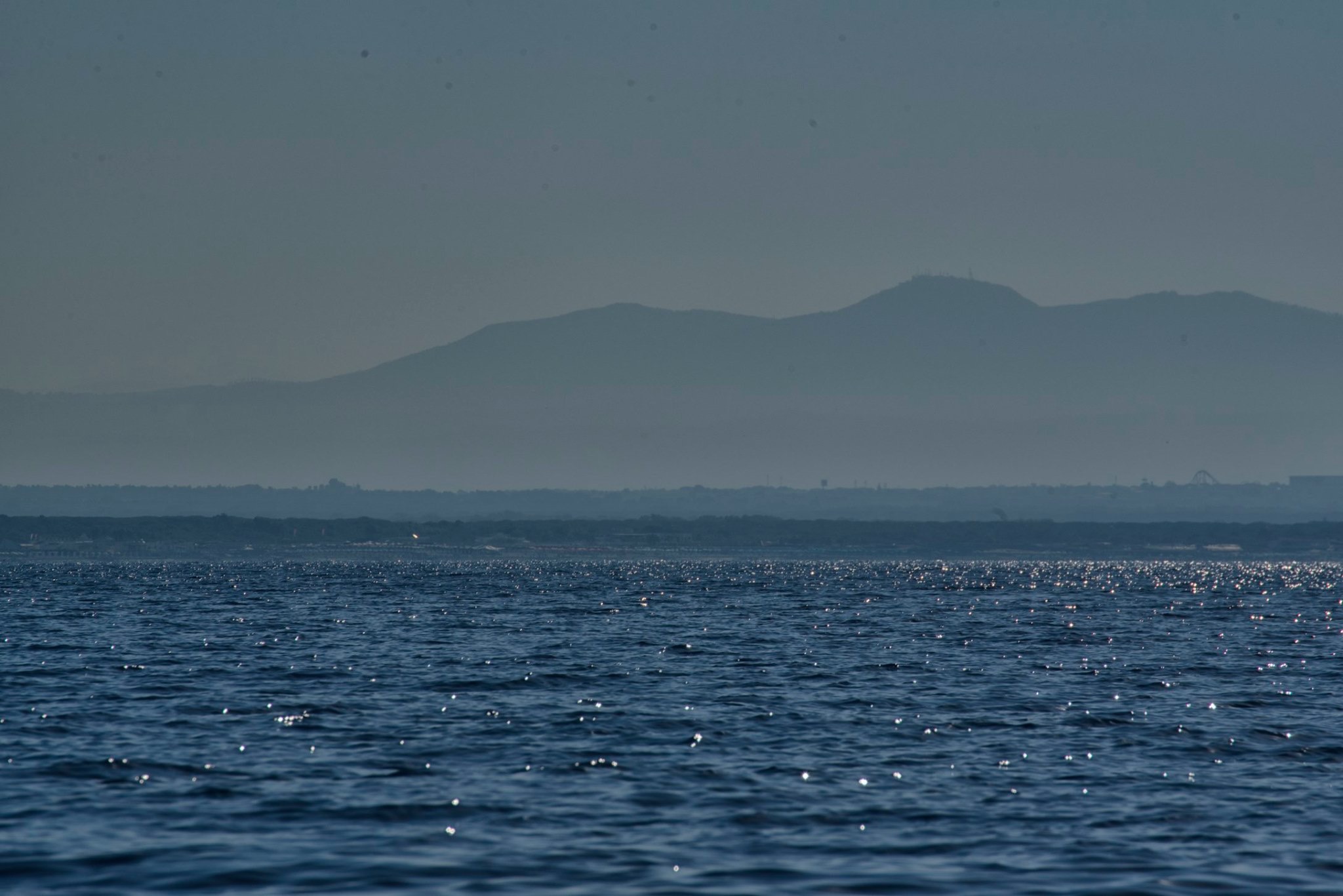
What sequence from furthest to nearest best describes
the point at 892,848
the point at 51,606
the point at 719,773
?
the point at 51,606 < the point at 719,773 < the point at 892,848

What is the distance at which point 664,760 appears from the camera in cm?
3347

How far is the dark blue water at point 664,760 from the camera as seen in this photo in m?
24.3

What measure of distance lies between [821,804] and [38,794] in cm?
1337

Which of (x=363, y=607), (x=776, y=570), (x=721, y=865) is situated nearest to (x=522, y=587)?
(x=363, y=607)

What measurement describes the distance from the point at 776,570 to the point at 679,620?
101514 mm

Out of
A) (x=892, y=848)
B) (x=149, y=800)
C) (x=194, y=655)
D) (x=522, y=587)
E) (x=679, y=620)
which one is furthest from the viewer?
(x=522, y=587)

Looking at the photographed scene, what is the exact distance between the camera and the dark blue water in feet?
79.8

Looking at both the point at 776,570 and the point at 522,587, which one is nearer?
the point at 522,587

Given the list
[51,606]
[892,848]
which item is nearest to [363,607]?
[51,606]

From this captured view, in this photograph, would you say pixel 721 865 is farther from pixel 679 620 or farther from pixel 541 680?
pixel 679 620

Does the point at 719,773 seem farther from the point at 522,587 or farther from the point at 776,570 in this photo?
the point at 776,570

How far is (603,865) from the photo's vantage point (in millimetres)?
24234

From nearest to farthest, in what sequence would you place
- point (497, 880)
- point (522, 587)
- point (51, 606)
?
point (497, 880), point (51, 606), point (522, 587)

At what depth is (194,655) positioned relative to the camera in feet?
185
